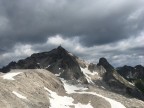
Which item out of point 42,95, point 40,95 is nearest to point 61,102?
point 42,95

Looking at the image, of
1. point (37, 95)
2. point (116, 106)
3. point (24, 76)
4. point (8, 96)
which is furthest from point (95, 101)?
point (8, 96)

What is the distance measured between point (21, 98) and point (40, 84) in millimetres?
29594

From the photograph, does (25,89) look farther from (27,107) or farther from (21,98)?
(27,107)

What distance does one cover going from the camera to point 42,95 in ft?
372

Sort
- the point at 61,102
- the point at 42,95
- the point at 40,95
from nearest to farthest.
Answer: the point at 40,95 < the point at 42,95 < the point at 61,102

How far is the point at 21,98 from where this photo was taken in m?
98.4

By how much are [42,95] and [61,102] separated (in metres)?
9.12

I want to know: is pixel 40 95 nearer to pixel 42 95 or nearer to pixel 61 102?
pixel 42 95

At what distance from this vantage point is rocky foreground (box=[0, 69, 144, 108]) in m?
94.0

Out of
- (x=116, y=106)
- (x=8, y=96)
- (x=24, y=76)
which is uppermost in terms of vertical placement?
(x=24, y=76)

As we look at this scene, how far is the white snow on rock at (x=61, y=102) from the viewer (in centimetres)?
11162

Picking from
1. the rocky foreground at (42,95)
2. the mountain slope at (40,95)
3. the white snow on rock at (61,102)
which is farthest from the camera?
the white snow on rock at (61,102)

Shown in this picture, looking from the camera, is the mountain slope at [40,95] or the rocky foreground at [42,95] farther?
the rocky foreground at [42,95]

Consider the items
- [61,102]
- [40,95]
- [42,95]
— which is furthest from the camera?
[61,102]
